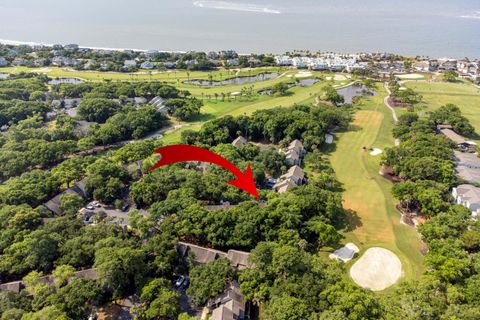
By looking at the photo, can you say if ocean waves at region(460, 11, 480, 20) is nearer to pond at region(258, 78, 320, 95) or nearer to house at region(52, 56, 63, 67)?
pond at region(258, 78, 320, 95)

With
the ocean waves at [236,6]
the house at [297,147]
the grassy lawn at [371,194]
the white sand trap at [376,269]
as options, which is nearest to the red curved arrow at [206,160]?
the house at [297,147]

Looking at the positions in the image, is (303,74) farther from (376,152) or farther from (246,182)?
(246,182)

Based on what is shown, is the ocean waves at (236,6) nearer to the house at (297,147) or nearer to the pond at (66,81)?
the pond at (66,81)

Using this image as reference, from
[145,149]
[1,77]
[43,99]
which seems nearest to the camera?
[145,149]

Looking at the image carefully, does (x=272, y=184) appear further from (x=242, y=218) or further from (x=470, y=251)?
(x=470, y=251)

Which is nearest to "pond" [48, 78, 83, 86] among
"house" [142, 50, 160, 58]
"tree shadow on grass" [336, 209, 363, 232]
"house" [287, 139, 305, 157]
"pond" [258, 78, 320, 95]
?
"house" [142, 50, 160, 58]

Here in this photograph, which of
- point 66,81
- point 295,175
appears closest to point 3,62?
point 66,81

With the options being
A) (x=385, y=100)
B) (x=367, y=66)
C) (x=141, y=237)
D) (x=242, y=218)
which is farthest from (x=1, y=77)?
(x=367, y=66)
